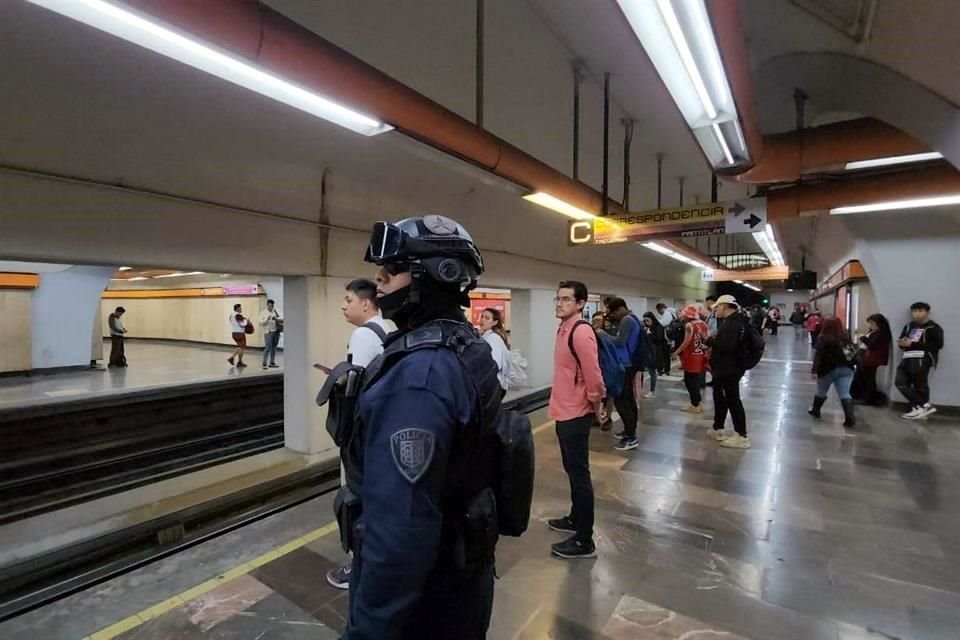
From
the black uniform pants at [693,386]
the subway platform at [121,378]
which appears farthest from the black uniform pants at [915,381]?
the subway platform at [121,378]

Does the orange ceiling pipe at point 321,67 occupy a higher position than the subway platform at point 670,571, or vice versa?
the orange ceiling pipe at point 321,67

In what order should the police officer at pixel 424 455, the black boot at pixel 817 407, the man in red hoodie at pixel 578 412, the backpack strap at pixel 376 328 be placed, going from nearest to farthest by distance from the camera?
the police officer at pixel 424 455
the backpack strap at pixel 376 328
the man in red hoodie at pixel 578 412
the black boot at pixel 817 407

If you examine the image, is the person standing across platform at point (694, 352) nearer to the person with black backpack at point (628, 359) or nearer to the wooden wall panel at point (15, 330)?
the person with black backpack at point (628, 359)

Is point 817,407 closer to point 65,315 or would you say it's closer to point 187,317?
point 65,315

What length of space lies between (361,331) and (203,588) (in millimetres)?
1887

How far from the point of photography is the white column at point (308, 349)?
5.06 m

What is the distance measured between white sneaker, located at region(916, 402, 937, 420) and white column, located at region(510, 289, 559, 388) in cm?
586

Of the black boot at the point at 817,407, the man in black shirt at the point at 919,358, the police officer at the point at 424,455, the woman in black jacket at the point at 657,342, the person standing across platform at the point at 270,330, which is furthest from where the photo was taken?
the person standing across platform at the point at 270,330

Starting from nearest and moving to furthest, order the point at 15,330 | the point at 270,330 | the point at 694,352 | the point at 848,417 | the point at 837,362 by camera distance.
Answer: the point at 848,417
the point at 837,362
the point at 694,352
the point at 15,330
the point at 270,330

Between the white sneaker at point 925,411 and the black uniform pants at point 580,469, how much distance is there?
7028 millimetres

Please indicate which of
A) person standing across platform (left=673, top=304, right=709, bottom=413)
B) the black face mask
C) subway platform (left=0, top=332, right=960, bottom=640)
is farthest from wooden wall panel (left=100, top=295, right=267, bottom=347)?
the black face mask

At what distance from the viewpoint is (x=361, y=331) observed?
9.24 feet

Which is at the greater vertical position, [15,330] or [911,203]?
[911,203]

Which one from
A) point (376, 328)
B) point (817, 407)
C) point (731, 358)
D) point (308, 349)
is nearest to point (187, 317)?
point (308, 349)
